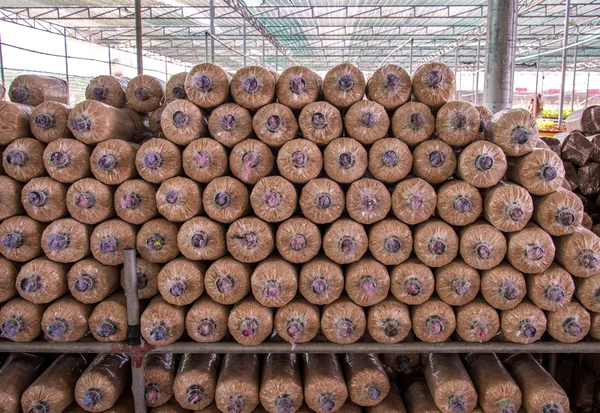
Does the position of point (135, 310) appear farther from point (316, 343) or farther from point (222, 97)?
point (222, 97)

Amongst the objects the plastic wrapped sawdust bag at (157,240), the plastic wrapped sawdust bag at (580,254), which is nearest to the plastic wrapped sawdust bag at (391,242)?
the plastic wrapped sawdust bag at (580,254)

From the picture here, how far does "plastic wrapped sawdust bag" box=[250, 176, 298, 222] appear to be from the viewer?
2.48m

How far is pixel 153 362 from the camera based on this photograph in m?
2.82

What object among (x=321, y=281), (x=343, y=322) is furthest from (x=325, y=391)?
(x=321, y=281)

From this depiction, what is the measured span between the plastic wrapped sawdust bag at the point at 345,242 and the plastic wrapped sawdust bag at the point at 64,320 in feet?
5.22

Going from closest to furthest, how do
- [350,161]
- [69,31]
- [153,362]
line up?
[350,161] → [153,362] → [69,31]

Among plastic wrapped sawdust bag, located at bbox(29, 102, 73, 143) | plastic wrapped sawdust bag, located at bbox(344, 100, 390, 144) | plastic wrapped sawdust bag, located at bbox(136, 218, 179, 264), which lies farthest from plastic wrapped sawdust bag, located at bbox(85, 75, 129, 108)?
plastic wrapped sawdust bag, located at bbox(344, 100, 390, 144)

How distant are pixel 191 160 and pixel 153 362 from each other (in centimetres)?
140

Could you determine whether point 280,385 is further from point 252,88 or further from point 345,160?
point 252,88

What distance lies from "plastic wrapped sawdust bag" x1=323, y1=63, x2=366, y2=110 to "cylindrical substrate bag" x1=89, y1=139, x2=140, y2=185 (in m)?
1.32

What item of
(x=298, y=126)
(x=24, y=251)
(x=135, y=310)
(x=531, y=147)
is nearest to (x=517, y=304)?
(x=531, y=147)

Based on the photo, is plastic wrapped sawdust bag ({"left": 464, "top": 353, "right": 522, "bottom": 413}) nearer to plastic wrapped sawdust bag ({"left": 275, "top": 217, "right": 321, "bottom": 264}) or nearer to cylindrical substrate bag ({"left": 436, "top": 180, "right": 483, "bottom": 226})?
cylindrical substrate bag ({"left": 436, "top": 180, "right": 483, "bottom": 226})

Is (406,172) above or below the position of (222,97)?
below

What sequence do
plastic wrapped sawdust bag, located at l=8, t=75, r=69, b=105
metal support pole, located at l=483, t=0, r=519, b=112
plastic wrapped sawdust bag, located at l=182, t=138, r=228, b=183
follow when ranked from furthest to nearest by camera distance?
metal support pole, located at l=483, t=0, r=519, b=112 → plastic wrapped sawdust bag, located at l=8, t=75, r=69, b=105 → plastic wrapped sawdust bag, located at l=182, t=138, r=228, b=183
